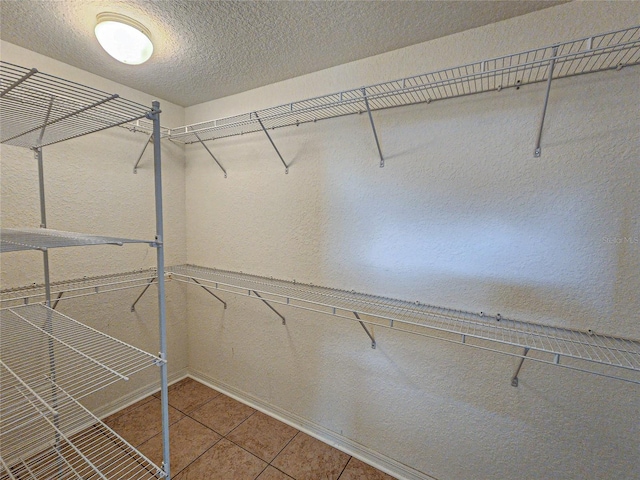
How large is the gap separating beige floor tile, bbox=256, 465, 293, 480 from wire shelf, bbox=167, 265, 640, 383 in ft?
2.93

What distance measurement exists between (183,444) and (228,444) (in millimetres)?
269

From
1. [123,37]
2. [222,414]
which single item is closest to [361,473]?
[222,414]

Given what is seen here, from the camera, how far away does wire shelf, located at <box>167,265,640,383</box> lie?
98 cm

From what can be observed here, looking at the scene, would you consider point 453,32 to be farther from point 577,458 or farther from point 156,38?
point 577,458

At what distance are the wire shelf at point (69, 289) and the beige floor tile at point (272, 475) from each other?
1.25 metres

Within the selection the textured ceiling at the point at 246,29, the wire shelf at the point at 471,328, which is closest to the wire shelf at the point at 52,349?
the wire shelf at the point at 471,328

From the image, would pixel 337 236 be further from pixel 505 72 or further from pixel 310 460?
pixel 310 460

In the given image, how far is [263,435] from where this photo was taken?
1763 mm

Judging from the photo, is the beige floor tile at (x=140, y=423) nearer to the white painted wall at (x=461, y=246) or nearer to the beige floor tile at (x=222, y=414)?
the beige floor tile at (x=222, y=414)

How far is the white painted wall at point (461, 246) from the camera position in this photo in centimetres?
106

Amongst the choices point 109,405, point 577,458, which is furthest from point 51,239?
point 577,458

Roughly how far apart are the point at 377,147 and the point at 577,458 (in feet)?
5.17

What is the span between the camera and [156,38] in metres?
1.32

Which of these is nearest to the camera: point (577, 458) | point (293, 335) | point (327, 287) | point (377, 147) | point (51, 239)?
point (51, 239)
